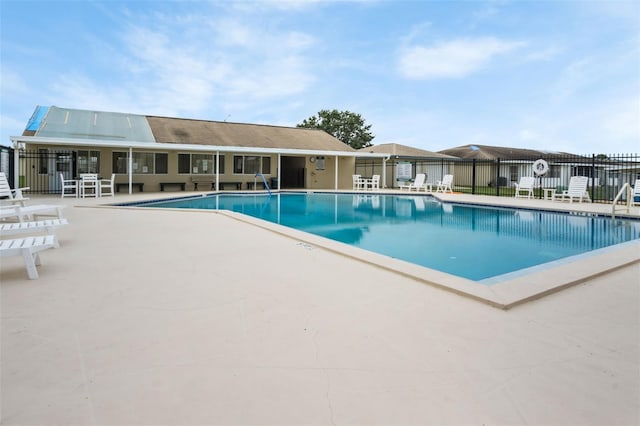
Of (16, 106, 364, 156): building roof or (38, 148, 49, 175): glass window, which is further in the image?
(38, 148, 49, 175): glass window

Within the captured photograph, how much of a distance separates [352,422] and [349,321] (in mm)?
959

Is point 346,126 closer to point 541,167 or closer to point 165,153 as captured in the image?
point 165,153

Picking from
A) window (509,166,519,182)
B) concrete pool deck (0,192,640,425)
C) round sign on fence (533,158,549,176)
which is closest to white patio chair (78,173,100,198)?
concrete pool deck (0,192,640,425)

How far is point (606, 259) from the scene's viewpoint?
4.07 meters

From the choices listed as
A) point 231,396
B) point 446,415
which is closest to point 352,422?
point 446,415

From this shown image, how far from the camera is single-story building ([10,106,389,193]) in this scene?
14.5 meters

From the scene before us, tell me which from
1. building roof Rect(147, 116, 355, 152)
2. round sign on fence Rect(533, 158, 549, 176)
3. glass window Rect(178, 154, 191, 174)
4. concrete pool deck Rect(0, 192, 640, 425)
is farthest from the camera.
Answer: building roof Rect(147, 116, 355, 152)

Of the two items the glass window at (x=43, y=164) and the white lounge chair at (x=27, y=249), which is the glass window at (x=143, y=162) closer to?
the glass window at (x=43, y=164)

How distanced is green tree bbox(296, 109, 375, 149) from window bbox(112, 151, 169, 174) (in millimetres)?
21632

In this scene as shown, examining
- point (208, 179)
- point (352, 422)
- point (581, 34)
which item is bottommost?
point (352, 422)

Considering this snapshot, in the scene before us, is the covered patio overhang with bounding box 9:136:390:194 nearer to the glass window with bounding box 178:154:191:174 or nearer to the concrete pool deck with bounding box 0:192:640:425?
the glass window with bounding box 178:154:191:174

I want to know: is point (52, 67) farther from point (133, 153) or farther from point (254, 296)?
point (254, 296)

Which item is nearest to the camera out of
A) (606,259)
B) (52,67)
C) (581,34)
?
(606,259)

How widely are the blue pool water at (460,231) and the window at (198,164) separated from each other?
5102 mm
